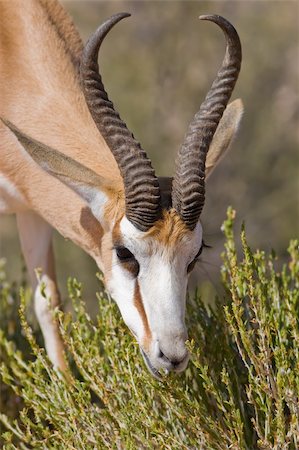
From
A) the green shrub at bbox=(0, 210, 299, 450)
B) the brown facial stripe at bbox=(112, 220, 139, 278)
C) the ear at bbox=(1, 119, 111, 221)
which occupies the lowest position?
the green shrub at bbox=(0, 210, 299, 450)

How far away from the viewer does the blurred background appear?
21047mm

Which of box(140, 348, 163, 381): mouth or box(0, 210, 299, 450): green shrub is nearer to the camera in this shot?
box(0, 210, 299, 450): green shrub

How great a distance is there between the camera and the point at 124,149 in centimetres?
532

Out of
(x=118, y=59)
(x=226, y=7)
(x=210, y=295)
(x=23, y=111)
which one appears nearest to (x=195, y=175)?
(x=23, y=111)

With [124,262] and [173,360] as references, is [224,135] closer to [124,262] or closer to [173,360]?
[124,262]

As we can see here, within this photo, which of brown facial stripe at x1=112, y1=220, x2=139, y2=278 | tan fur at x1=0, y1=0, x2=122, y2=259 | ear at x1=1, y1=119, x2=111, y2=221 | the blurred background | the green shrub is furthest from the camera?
the blurred background

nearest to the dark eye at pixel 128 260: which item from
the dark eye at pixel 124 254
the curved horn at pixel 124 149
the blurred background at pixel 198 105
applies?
the dark eye at pixel 124 254

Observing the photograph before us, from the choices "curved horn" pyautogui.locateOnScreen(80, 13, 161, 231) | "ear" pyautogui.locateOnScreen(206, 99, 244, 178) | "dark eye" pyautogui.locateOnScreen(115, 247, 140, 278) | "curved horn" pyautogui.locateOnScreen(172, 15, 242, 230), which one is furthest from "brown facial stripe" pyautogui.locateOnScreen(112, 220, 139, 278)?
"ear" pyautogui.locateOnScreen(206, 99, 244, 178)

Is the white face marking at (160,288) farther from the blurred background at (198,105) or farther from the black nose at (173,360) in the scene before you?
the blurred background at (198,105)

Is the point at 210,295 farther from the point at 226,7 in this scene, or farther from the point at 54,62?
the point at 226,7

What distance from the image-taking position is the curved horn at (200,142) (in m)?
5.17

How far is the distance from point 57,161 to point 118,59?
60.4ft

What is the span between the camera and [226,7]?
25234 millimetres

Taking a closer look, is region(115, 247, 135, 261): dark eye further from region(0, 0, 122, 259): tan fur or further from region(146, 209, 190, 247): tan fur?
region(0, 0, 122, 259): tan fur
